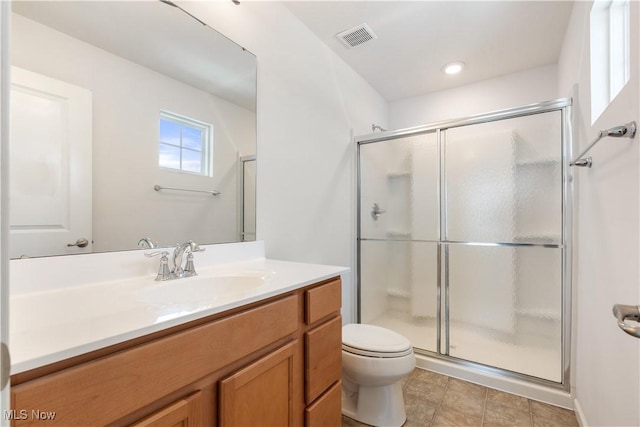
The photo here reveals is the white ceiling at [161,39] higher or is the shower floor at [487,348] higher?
the white ceiling at [161,39]

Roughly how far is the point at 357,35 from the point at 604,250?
6.11ft

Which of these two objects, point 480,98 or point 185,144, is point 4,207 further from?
point 480,98

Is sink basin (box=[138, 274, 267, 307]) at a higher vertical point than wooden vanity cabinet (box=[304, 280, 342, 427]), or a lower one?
higher

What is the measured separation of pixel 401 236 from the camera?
2367 mm

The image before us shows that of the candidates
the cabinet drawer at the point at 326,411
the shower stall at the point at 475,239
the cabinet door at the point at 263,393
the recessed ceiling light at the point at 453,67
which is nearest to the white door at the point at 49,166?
the cabinet door at the point at 263,393

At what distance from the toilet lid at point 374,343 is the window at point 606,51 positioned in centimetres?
138

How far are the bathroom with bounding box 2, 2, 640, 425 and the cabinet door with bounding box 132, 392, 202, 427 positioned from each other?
0.44m

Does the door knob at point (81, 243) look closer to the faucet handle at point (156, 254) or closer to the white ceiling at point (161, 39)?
the faucet handle at point (156, 254)

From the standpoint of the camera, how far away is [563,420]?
1.53 m

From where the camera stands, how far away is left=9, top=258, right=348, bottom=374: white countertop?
19.1 inches

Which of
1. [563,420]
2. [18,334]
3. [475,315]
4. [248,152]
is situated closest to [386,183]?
[475,315]

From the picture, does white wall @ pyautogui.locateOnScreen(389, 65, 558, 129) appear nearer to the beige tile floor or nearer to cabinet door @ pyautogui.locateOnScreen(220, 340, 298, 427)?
the beige tile floor

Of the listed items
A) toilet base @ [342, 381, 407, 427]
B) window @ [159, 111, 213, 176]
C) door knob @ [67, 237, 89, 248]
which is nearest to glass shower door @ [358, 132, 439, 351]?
toilet base @ [342, 381, 407, 427]

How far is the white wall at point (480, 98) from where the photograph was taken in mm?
2436
